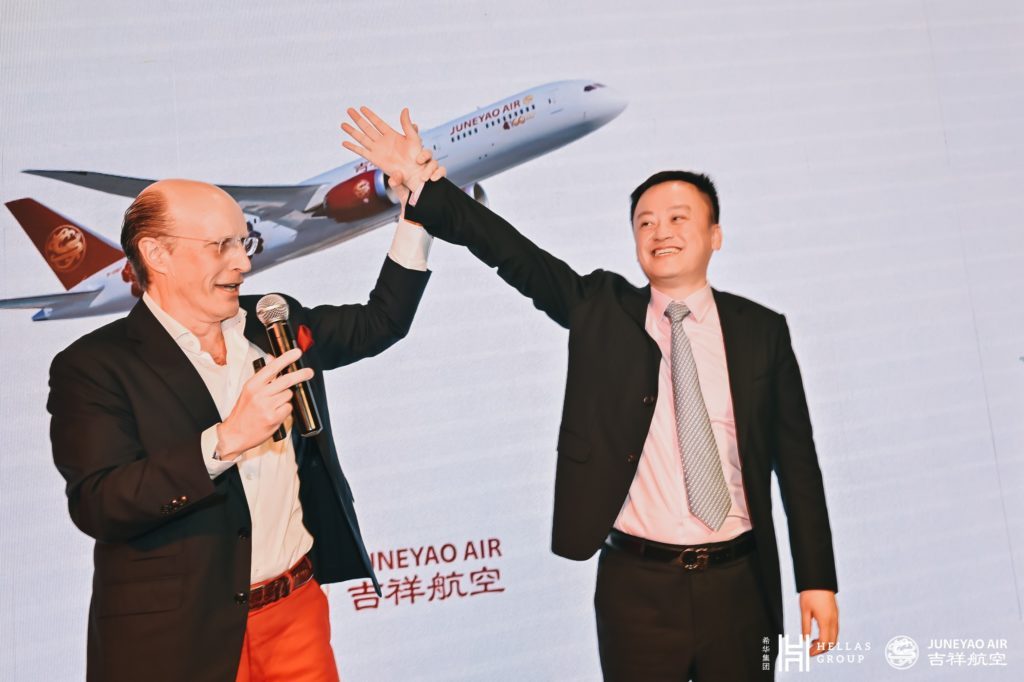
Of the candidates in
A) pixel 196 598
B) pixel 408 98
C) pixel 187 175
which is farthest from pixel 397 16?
pixel 196 598

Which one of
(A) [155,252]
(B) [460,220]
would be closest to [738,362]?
(B) [460,220]

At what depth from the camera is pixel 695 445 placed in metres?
1.99

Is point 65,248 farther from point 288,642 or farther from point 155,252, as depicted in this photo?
point 288,642

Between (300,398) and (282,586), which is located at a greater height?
(300,398)

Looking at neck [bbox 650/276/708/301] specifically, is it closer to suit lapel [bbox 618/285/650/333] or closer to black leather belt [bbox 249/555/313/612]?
suit lapel [bbox 618/285/650/333]

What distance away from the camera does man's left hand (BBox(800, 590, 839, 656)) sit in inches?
78.7

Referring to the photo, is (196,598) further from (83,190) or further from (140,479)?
(83,190)

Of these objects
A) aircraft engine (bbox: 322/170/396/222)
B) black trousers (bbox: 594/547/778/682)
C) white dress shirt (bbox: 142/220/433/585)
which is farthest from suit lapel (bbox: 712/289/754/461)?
aircraft engine (bbox: 322/170/396/222)

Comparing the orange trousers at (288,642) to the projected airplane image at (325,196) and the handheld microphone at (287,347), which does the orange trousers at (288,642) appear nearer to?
the handheld microphone at (287,347)

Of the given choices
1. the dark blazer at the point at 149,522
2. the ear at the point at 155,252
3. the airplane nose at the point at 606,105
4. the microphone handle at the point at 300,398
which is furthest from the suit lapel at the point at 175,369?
the airplane nose at the point at 606,105

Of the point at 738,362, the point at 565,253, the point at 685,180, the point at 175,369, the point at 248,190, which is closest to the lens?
the point at 175,369

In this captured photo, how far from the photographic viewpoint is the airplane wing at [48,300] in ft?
8.72

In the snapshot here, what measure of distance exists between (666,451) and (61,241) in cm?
182

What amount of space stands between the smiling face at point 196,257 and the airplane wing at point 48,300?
1.01 meters
